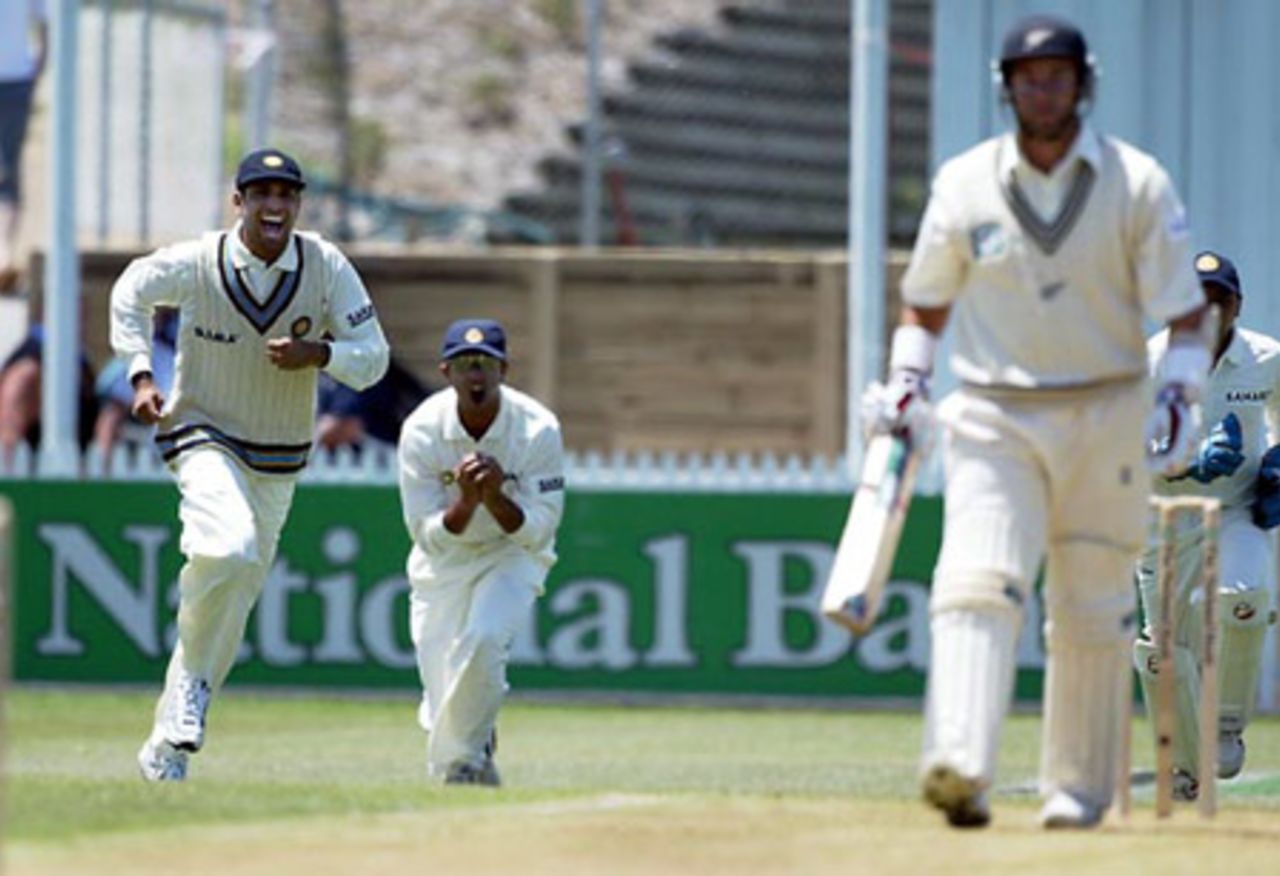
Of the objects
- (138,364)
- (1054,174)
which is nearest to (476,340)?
(138,364)

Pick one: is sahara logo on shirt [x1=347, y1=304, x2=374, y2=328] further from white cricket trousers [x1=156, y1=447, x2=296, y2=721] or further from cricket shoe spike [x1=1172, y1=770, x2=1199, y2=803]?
cricket shoe spike [x1=1172, y1=770, x2=1199, y2=803]

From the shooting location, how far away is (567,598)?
21266 millimetres

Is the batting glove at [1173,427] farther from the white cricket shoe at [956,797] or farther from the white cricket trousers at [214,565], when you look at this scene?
the white cricket trousers at [214,565]

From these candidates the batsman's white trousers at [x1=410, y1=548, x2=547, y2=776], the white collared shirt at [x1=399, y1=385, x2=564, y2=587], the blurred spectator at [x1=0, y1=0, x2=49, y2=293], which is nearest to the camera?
the batsman's white trousers at [x1=410, y1=548, x2=547, y2=776]

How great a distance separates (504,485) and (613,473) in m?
6.92

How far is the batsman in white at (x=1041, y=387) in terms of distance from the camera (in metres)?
10.3

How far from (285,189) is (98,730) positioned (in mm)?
5796

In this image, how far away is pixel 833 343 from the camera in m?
24.7

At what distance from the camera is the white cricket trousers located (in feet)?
44.2

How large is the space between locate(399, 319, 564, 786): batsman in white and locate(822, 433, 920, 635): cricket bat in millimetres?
3946

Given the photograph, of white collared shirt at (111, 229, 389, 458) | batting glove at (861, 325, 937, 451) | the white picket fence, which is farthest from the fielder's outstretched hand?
the white picket fence

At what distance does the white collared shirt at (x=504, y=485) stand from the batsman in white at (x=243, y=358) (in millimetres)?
596

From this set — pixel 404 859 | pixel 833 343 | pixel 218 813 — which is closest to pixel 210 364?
pixel 218 813

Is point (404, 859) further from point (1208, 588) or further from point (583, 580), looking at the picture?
point (583, 580)
